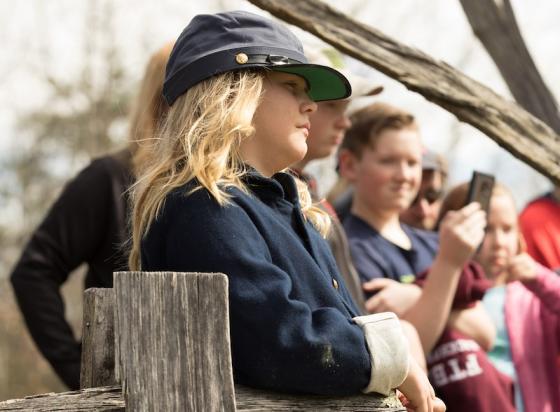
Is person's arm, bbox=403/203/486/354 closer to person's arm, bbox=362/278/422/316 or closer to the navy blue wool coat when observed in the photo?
person's arm, bbox=362/278/422/316

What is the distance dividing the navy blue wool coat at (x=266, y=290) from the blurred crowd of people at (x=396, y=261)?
46.0 inches

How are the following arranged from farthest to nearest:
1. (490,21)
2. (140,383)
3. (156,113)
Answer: (490,21), (156,113), (140,383)

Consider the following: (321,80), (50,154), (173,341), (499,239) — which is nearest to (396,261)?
(499,239)

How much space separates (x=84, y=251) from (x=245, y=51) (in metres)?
1.67

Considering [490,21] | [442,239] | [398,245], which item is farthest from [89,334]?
[490,21]

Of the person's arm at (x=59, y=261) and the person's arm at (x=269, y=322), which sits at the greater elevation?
the person's arm at (x=59, y=261)

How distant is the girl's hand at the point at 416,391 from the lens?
2303mm

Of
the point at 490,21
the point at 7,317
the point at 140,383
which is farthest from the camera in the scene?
the point at 7,317

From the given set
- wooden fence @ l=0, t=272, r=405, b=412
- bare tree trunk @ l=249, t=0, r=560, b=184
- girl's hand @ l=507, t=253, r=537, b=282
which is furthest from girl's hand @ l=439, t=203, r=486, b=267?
wooden fence @ l=0, t=272, r=405, b=412

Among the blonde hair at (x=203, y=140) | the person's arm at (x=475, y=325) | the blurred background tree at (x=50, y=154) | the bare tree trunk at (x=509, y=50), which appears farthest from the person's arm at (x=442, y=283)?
the blurred background tree at (x=50, y=154)

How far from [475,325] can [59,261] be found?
1.64 metres

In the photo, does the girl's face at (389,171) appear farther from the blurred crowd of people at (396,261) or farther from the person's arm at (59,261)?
the person's arm at (59,261)

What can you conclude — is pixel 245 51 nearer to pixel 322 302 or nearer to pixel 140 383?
pixel 322 302

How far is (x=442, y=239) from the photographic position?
12.9ft
